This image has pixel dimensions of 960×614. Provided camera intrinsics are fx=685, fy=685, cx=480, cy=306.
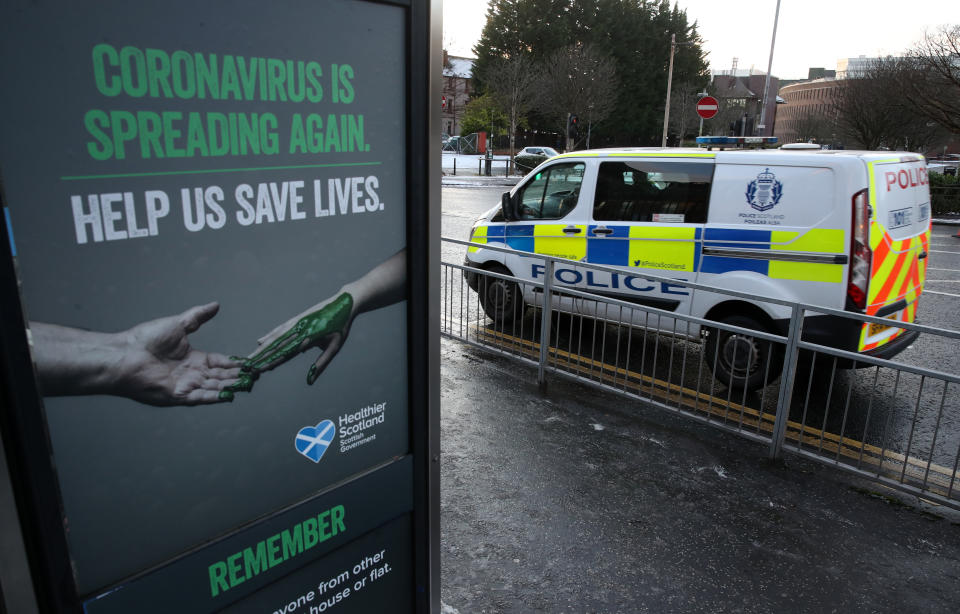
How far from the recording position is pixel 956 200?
2111cm

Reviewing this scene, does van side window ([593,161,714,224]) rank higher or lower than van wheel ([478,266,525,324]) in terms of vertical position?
higher

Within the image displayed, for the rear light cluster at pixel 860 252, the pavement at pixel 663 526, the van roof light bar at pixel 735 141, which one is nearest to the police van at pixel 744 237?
the rear light cluster at pixel 860 252

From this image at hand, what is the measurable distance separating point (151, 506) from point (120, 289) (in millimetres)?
524

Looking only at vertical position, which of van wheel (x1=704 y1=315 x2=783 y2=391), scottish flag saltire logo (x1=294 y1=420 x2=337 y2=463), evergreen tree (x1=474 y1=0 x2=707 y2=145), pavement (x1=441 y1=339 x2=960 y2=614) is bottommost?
pavement (x1=441 y1=339 x2=960 y2=614)

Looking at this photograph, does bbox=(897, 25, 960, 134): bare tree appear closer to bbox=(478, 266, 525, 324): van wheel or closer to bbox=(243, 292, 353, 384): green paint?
bbox=(478, 266, 525, 324): van wheel

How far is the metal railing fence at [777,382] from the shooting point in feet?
14.8

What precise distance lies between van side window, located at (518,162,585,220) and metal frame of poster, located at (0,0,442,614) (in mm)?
5267

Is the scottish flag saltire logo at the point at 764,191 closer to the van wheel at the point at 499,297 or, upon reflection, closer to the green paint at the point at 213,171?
the van wheel at the point at 499,297

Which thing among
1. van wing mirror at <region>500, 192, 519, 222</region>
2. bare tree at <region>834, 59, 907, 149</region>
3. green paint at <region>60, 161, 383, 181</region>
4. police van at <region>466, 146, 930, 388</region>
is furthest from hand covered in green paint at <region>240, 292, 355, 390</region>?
bare tree at <region>834, 59, 907, 149</region>

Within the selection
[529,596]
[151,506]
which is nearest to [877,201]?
[529,596]

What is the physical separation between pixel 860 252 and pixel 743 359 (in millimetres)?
1246

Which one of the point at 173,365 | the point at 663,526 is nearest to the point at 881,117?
the point at 663,526

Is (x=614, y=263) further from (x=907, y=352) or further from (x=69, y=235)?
(x=69, y=235)

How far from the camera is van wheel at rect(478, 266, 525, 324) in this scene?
741 cm
